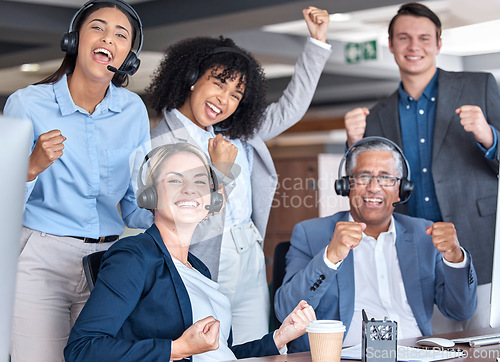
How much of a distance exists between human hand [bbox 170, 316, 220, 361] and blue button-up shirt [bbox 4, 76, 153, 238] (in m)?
0.64

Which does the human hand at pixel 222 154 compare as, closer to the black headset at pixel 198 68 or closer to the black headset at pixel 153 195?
the black headset at pixel 153 195

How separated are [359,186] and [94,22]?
1029 millimetres

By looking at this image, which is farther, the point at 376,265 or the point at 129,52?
the point at 376,265

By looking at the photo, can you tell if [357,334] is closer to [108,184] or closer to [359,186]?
[359,186]

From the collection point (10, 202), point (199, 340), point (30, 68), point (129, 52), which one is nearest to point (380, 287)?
point (199, 340)

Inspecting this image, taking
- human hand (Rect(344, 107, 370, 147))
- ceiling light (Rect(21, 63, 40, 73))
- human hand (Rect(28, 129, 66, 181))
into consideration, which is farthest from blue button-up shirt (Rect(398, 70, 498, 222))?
ceiling light (Rect(21, 63, 40, 73))

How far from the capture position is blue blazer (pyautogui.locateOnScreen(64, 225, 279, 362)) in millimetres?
1402

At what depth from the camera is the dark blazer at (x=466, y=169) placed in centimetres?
265

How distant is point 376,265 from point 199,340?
1.02 meters

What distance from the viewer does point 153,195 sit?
5.63 ft

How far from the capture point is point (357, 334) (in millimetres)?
2094

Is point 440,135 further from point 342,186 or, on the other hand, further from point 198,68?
point 198,68

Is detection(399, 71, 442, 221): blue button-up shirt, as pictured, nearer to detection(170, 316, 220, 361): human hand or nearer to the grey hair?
the grey hair

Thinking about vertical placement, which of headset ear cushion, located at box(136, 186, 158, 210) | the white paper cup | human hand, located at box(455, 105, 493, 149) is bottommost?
the white paper cup
